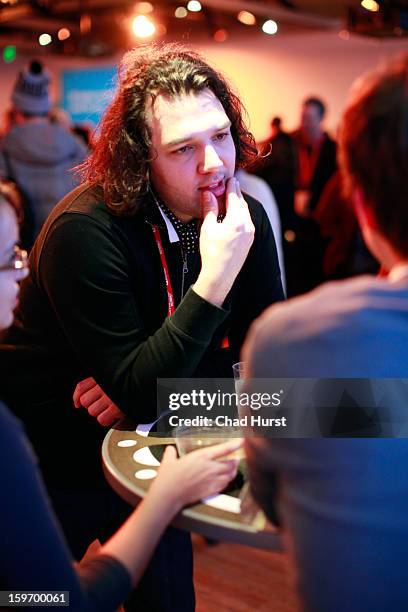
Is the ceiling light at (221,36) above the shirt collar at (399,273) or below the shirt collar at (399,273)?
above

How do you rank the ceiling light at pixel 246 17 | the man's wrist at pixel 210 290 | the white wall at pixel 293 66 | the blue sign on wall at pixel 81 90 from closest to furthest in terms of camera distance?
the man's wrist at pixel 210 290
the ceiling light at pixel 246 17
the white wall at pixel 293 66
the blue sign on wall at pixel 81 90

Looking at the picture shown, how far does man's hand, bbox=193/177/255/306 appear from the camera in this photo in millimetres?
1496

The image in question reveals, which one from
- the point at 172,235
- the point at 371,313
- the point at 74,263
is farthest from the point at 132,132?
the point at 371,313

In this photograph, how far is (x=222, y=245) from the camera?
1.56 metres

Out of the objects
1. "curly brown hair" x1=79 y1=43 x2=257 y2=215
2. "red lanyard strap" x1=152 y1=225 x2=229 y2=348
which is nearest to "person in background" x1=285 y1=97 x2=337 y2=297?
"curly brown hair" x1=79 y1=43 x2=257 y2=215

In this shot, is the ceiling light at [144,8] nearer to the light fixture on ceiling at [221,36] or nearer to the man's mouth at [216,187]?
the light fixture on ceiling at [221,36]

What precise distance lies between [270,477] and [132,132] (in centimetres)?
104

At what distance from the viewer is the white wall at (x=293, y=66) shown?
962 cm

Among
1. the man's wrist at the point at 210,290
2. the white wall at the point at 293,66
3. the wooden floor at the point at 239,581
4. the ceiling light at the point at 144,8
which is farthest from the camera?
the white wall at the point at 293,66

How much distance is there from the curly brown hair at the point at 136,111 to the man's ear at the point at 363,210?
30.0 inches

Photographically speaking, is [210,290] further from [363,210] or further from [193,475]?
[363,210]

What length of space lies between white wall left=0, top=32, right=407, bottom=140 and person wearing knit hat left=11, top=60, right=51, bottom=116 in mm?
5715

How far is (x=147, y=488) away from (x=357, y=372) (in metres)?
0.48

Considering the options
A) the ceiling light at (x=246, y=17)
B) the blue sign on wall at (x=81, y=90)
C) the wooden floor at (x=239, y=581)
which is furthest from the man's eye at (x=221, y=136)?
the blue sign on wall at (x=81, y=90)
